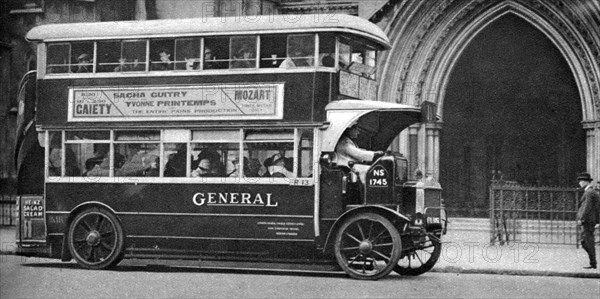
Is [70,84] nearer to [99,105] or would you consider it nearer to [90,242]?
[99,105]

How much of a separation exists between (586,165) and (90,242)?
42.5 ft

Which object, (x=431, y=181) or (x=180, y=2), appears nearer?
(x=431, y=181)

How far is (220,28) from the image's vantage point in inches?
599

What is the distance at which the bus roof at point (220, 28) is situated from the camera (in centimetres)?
1489

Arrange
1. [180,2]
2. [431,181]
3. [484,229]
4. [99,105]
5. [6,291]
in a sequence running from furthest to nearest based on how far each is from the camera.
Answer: [180,2]
[484,229]
[99,105]
[431,181]
[6,291]

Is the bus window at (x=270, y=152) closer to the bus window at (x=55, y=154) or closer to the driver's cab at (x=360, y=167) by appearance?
the driver's cab at (x=360, y=167)

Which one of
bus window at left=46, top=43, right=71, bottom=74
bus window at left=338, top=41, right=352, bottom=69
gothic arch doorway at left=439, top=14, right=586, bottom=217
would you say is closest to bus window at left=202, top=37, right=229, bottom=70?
bus window at left=338, top=41, right=352, bottom=69

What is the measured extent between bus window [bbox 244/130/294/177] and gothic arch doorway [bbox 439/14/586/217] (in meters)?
11.1

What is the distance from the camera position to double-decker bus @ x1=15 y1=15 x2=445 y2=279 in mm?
14625

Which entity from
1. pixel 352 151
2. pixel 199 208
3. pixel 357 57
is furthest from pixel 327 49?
pixel 199 208

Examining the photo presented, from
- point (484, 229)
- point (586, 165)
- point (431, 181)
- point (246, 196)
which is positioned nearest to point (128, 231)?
point (246, 196)

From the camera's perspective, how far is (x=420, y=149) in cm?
2439

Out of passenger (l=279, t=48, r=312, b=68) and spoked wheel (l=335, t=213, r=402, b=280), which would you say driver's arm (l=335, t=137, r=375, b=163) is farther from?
passenger (l=279, t=48, r=312, b=68)

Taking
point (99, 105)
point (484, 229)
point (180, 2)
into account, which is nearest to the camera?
point (99, 105)
